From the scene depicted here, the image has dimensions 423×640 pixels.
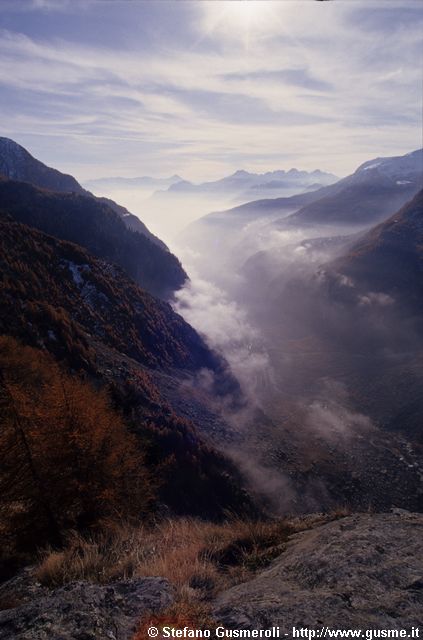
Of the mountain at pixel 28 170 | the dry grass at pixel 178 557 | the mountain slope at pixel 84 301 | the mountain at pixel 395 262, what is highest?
the mountain at pixel 28 170


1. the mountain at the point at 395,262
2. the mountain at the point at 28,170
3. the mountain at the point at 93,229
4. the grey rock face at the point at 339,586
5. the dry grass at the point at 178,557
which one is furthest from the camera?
the mountain at the point at 28,170

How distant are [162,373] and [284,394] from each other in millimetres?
35384

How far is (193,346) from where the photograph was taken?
90438mm

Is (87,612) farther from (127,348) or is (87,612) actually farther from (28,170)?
(28,170)

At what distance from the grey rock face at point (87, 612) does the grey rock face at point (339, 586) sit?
1.37 m

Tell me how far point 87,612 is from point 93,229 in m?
137

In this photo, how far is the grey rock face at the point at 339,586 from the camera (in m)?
6.40

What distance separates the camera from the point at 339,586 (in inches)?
306

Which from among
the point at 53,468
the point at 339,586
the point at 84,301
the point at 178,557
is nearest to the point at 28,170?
the point at 84,301

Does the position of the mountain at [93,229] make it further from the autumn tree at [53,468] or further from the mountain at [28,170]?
the autumn tree at [53,468]

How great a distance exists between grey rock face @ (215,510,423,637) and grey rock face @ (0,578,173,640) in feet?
4.49

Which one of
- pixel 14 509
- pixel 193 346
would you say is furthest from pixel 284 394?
pixel 14 509

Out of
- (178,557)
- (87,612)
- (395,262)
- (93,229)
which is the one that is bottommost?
(178,557)

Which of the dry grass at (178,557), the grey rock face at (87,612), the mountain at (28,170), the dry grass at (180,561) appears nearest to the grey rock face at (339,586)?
the dry grass at (180,561)
